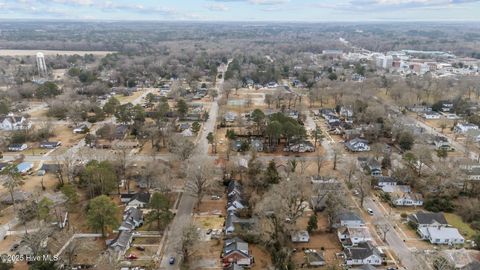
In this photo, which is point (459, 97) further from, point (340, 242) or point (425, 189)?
point (340, 242)

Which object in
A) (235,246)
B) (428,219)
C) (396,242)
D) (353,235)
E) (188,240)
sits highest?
(188,240)

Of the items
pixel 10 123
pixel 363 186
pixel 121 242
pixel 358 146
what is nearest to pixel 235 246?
pixel 121 242

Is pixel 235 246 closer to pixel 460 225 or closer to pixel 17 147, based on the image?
pixel 460 225

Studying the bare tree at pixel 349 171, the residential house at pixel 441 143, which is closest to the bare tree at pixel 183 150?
the bare tree at pixel 349 171

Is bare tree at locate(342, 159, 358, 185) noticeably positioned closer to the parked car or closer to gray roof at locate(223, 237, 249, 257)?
gray roof at locate(223, 237, 249, 257)

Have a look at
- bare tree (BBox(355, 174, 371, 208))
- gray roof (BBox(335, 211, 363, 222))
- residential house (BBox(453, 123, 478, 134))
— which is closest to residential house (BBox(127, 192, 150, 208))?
gray roof (BBox(335, 211, 363, 222))
